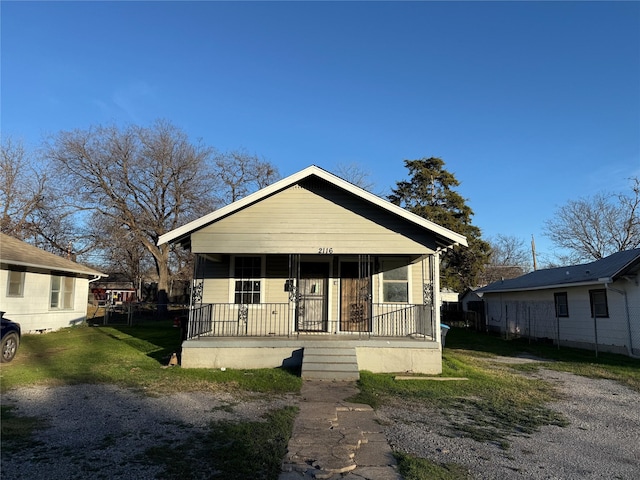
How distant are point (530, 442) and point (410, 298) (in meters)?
6.54

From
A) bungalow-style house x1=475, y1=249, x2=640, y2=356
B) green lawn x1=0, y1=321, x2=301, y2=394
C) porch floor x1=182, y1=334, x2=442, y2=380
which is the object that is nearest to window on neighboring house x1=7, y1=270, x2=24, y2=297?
green lawn x1=0, y1=321, x2=301, y2=394

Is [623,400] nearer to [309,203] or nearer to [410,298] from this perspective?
[410,298]

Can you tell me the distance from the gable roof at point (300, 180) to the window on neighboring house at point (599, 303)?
8.16 meters

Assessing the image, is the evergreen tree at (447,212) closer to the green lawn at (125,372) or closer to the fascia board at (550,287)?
the fascia board at (550,287)

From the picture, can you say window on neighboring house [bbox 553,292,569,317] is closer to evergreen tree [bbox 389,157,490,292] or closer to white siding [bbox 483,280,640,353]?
white siding [bbox 483,280,640,353]

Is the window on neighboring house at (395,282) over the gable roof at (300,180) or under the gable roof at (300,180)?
under

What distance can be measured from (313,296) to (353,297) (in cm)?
116

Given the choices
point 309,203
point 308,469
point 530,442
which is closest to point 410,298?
point 309,203

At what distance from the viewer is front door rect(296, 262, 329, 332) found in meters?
12.0

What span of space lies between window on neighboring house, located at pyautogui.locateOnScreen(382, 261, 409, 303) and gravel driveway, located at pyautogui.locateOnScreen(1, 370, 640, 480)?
4.86 meters

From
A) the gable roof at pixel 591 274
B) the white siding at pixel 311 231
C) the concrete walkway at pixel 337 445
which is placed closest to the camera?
the concrete walkway at pixel 337 445

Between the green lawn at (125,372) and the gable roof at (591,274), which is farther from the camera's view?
the gable roof at (591,274)

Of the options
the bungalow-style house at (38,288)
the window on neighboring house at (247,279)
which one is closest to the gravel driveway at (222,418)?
the window on neighboring house at (247,279)

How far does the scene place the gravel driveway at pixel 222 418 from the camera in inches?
Result: 173
